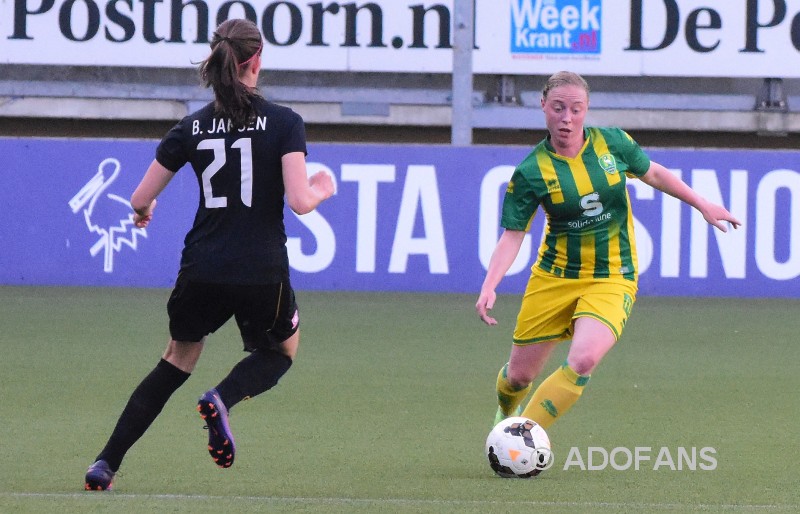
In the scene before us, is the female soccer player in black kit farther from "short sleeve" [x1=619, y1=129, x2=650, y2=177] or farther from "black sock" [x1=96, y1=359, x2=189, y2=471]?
"short sleeve" [x1=619, y1=129, x2=650, y2=177]

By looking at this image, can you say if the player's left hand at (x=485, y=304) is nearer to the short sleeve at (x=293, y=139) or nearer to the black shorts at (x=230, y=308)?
the black shorts at (x=230, y=308)

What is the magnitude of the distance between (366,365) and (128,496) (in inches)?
160

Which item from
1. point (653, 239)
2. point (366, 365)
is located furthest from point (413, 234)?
point (366, 365)

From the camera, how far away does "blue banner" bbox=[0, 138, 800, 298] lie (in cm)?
1355

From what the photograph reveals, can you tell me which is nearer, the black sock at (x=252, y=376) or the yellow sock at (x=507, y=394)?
the black sock at (x=252, y=376)

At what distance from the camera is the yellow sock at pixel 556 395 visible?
586 centimetres

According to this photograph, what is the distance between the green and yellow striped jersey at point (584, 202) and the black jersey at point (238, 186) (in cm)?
134

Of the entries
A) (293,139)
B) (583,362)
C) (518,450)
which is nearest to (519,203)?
(583,362)

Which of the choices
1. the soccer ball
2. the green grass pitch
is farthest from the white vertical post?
the soccer ball

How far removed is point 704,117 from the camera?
2061 cm

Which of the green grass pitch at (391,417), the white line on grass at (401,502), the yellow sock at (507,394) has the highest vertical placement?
the yellow sock at (507,394)

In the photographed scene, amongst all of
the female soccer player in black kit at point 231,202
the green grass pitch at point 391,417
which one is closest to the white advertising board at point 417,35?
the green grass pitch at point 391,417

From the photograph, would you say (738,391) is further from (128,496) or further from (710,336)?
(128,496)

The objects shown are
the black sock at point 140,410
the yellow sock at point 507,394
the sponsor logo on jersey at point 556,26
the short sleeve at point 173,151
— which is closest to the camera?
the short sleeve at point 173,151
